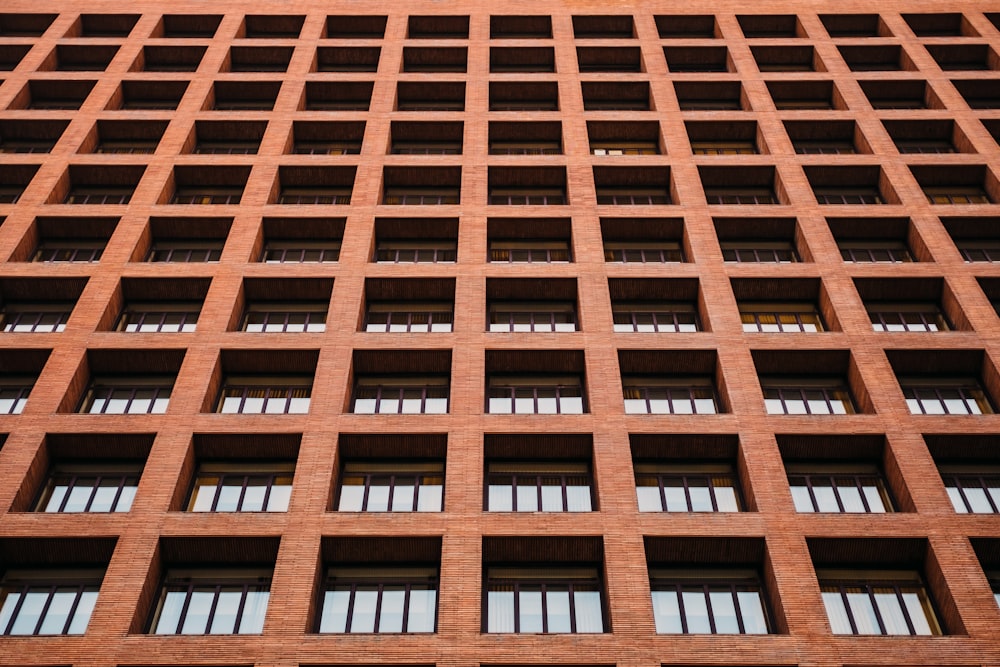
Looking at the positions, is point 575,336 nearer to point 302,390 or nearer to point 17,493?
point 302,390

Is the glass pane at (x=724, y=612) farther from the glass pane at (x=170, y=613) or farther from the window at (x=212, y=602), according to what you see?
the glass pane at (x=170, y=613)

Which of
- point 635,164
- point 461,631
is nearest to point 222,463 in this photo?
point 461,631

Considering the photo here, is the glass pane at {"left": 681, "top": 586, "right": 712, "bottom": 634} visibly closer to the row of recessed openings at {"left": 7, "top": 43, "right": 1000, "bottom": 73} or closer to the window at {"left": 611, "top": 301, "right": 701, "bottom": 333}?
the window at {"left": 611, "top": 301, "right": 701, "bottom": 333}

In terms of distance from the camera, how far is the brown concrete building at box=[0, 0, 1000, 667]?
22281mm

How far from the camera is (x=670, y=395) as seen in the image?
90.7 feet

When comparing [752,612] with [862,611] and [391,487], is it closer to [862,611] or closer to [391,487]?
[862,611]

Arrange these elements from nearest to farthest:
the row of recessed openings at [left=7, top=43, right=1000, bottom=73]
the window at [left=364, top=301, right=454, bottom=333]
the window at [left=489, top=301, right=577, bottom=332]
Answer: the window at [left=489, top=301, right=577, bottom=332]
the window at [left=364, top=301, right=454, bottom=333]
the row of recessed openings at [left=7, top=43, right=1000, bottom=73]

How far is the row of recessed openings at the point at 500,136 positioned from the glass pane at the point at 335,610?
19366 millimetres

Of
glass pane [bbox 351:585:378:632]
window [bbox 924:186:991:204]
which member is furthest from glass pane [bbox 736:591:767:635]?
window [bbox 924:186:991:204]

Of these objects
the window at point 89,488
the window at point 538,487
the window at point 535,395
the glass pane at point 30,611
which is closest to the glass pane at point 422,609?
the window at point 538,487

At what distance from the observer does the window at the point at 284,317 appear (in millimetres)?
29844

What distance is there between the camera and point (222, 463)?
2562 cm

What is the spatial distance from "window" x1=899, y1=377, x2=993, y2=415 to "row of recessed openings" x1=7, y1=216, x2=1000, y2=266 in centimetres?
570

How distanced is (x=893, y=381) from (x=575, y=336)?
904cm
